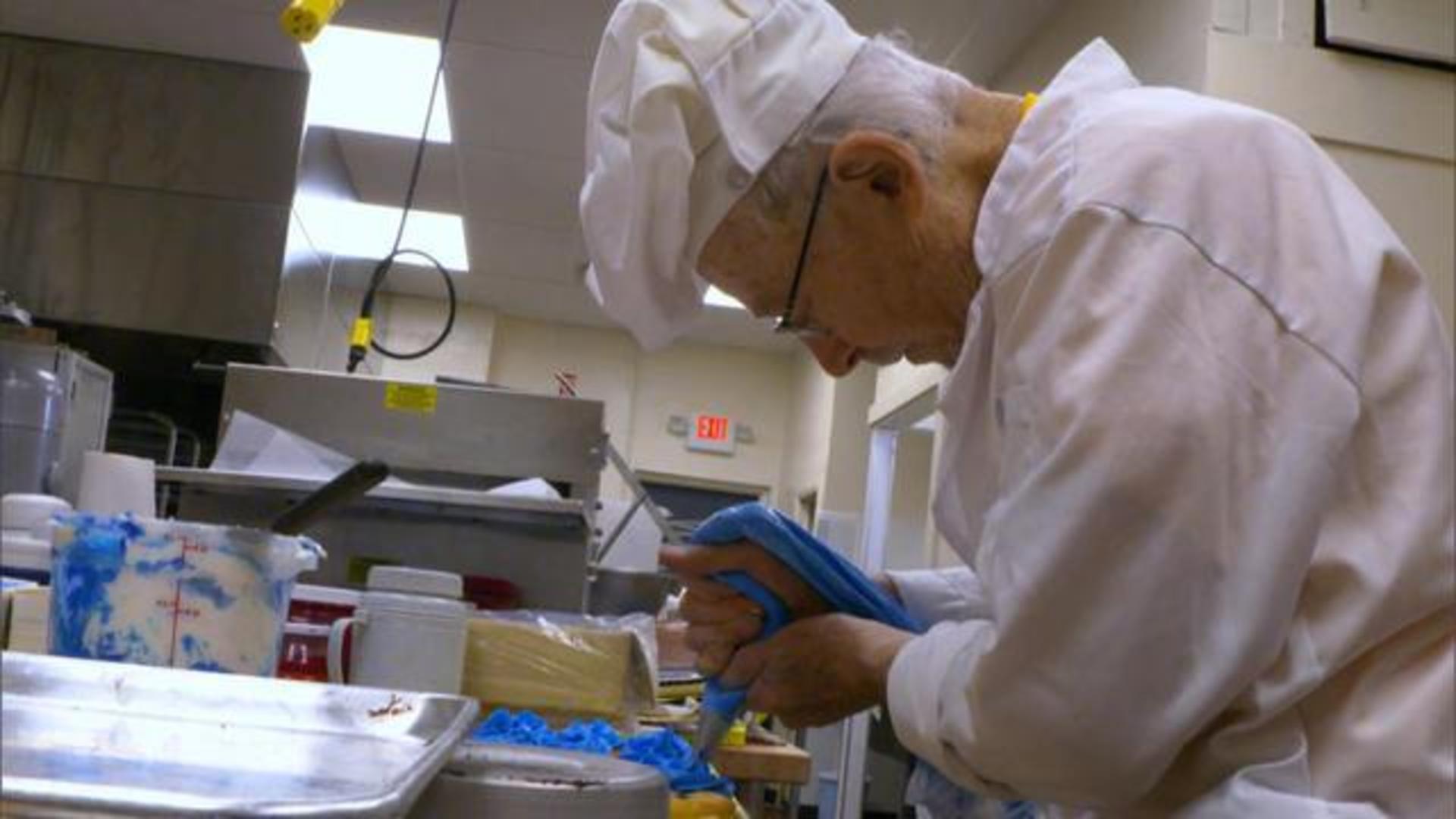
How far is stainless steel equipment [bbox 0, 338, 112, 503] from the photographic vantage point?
32.2 inches

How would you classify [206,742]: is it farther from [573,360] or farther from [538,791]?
[573,360]

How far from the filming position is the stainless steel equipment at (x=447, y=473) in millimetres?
2107

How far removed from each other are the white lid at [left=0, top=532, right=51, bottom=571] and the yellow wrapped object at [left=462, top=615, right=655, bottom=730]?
1.89 ft

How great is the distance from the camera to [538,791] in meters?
0.75

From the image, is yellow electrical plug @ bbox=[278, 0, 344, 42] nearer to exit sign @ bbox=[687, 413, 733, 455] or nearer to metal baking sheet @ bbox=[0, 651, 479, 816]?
metal baking sheet @ bbox=[0, 651, 479, 816]

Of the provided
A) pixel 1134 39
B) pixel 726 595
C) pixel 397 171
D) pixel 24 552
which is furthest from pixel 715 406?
pixel 24 552

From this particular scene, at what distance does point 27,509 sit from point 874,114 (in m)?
0.65

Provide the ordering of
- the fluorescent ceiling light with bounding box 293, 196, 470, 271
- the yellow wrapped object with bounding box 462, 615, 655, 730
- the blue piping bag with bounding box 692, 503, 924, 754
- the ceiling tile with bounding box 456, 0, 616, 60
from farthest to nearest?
the fluorescent ceiling light with bounding box 293, 196, 470, 271 → the ceiling tile with bounding box 456, 0, 616, 60 → the yellow wrapped object with bounding box 462, 615, 655, 730 → the blue piping bag with bounding box 692, 503, 924, 754

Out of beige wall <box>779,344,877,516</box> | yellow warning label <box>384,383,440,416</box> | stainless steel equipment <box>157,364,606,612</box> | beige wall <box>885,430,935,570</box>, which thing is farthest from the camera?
beige wall <box>885,430,935,570</box>

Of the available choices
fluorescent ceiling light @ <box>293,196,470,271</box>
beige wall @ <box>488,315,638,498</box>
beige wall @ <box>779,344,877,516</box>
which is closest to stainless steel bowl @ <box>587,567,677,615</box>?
fluorescent ceiling light @ <box>293,196,470,271</box>

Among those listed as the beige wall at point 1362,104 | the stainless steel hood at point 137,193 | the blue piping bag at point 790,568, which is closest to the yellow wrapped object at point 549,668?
the blue piping bag at point 790,568

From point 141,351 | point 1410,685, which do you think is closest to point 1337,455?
point 1410,685

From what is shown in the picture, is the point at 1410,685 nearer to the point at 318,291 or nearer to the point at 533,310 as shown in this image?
the point at 318,291

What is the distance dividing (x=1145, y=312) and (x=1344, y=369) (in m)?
0.14
